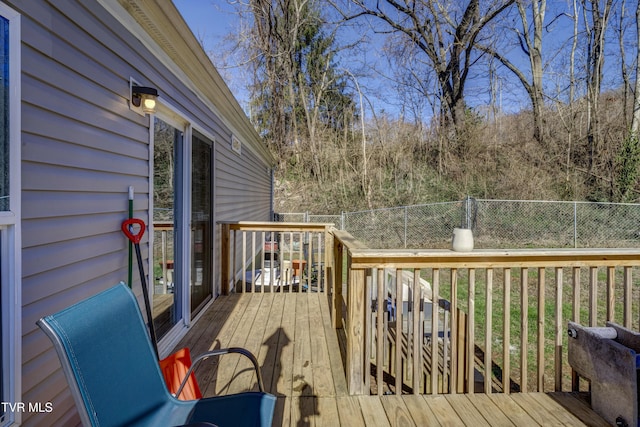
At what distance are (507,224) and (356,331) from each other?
8714 mm

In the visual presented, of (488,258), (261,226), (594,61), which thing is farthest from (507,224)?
(488,258)

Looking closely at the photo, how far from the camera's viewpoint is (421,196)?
40.0 feet

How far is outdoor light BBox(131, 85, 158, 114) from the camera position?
2371 millimetres

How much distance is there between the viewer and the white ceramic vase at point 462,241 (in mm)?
2181

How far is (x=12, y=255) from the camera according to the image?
1.38 metres

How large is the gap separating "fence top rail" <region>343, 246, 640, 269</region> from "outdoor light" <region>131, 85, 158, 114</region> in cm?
168

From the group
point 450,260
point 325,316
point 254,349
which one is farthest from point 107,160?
point 325,316

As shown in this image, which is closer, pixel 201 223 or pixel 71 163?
pixel 71 163

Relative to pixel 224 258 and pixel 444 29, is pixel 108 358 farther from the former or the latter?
pixel 444 29

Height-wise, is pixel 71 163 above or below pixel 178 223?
above

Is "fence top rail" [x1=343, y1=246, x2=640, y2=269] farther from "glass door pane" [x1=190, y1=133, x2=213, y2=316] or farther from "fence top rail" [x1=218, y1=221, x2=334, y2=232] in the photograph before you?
"fence top rail" [x1=218, y1=221, x2=334, y2=232]

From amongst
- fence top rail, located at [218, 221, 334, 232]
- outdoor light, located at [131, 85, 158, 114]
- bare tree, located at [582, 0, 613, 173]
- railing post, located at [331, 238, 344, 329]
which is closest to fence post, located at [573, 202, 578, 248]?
bare tree, located at [582, 0, 613, 173]

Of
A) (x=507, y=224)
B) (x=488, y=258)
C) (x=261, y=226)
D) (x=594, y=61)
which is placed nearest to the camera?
(x=488, y=258)

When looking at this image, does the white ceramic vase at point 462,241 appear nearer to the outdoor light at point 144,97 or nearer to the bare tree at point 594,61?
the outdoor light at point 144,97
